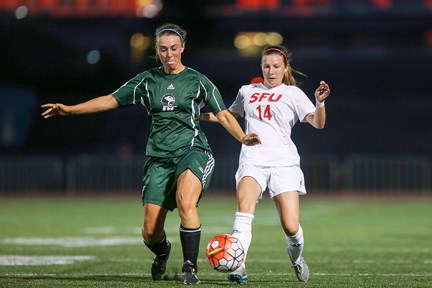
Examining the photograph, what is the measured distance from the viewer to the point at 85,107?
9141mm

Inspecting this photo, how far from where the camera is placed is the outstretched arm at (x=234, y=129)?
8.73m

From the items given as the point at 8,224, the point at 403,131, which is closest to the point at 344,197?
the point at 403,131

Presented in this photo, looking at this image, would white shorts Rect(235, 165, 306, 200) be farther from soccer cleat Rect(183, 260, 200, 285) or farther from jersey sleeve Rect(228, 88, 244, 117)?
soccer cleat Rect(183, 260, 200, 285)

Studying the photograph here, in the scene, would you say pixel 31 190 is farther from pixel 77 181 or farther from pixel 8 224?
pixel 8 224

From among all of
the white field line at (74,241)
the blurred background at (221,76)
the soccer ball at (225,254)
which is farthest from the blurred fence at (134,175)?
the soccer ball at (225,254)

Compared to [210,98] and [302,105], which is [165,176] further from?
[302,105]

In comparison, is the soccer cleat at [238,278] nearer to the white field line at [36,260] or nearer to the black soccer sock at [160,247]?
the black soccer sock at [160,247]

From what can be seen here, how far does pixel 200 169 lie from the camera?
901cm

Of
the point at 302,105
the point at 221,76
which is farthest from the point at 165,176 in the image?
the point at 221,76

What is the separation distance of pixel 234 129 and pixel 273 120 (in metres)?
0.42

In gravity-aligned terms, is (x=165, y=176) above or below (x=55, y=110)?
below

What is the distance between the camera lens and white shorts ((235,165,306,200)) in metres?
9.13

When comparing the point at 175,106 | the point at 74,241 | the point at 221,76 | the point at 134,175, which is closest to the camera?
the point at 175,106

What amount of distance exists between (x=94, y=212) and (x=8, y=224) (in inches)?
177
